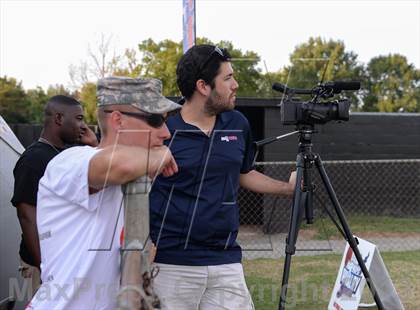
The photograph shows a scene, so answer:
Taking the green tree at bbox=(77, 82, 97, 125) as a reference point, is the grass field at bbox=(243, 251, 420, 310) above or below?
below

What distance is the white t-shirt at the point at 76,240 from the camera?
163 cm

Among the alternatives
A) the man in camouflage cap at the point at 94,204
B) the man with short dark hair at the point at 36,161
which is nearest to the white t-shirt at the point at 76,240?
the man in camouflage cap at the point at 94,204

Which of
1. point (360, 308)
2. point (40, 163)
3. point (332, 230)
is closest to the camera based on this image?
point (40, 163)

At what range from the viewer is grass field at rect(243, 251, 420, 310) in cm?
551

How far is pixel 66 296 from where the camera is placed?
168 centimetres

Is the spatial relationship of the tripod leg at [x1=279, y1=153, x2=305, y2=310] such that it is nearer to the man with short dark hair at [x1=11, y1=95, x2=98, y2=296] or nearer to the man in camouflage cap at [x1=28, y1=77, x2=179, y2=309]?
the man with short dark hair at [x1=11, y1=95, x2=98, y2=296]

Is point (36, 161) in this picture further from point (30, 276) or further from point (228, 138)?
point (228, 138)

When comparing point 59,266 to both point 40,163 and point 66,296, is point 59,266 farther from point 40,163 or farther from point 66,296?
point 40,163

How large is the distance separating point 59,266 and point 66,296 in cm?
9

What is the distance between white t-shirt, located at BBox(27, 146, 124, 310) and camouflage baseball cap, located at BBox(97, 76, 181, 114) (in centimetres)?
17

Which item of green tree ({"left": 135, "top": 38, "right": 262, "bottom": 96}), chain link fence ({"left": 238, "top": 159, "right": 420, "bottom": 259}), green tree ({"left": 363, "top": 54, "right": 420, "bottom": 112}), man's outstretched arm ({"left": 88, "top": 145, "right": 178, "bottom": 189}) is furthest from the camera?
green tree ({"left": 363, "top": 54, "right": 420, "bottom": 112})

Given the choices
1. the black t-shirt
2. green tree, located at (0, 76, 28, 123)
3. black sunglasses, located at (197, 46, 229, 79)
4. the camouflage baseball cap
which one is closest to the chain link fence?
the black t-shirt

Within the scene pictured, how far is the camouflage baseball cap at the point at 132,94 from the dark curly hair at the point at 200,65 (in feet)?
3.54

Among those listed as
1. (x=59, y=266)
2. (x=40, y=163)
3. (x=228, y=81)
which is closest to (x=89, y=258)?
(x=59, y=266)
